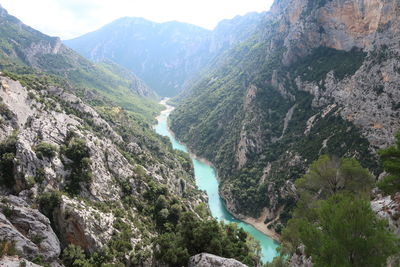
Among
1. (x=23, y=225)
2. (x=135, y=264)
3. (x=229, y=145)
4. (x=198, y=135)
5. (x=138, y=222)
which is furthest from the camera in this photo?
(x=198, y=135)

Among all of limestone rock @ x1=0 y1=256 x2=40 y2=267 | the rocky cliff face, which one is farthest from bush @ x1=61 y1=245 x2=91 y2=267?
limestone rock @ x1=0 y1=256 x2=40 y2=267

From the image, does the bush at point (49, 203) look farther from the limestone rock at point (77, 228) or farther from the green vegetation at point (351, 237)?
the green vegetation at point (351, 237)

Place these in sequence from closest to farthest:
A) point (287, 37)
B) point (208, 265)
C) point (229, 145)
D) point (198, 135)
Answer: point (208, 265) → point (229, 145) → point (287, 37) → point (198, 135)

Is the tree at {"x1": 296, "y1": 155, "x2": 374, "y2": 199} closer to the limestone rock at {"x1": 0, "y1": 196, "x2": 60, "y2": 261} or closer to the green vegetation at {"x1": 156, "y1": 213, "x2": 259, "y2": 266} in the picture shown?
the green vegetation at {"x1": 156, "y1": 213, "x2": 259, "y2": 266}

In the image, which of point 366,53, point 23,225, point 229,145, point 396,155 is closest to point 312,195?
point 396,155

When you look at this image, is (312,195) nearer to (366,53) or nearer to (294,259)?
(294,259)
